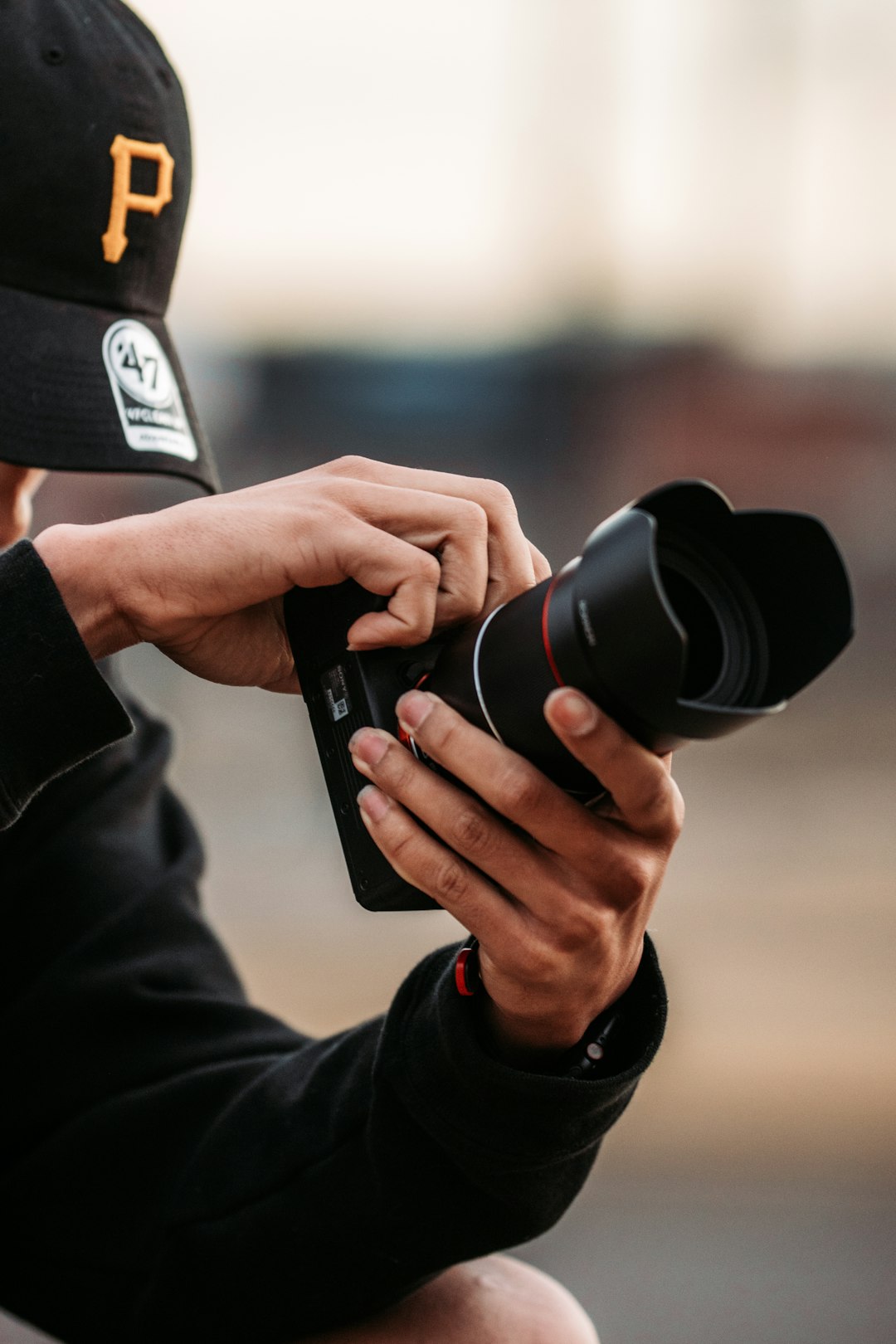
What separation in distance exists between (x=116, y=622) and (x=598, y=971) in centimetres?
45

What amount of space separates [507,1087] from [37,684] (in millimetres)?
460

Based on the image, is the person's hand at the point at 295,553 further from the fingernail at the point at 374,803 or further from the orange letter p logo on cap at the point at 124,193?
the orange letter p logo on cap at the point at 124,193

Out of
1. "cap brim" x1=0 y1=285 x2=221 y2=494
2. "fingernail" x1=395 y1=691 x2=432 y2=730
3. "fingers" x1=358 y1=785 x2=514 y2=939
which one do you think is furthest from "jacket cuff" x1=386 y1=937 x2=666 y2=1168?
"cap brim" x1=0 y1=285 x2=221 y2=494

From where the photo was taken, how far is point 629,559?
34.8 inches

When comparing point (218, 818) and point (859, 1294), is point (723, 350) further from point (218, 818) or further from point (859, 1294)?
point (859, 1294)

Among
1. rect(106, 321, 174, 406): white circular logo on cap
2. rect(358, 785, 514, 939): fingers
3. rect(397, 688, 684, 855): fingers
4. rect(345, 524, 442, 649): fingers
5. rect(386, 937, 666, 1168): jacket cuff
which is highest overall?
rect(106, 321, 174, 406): white circular logo on cap

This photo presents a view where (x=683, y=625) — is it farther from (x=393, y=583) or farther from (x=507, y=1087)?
(x=507, y=1087)

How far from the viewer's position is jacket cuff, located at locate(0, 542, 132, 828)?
1049mm

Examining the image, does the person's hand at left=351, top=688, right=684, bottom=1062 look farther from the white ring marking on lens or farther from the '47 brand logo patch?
the '47 brand logo patch

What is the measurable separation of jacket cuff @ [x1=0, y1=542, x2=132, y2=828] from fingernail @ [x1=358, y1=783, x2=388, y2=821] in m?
0.20

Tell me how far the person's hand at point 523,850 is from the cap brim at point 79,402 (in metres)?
0.43

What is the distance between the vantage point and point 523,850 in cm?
100

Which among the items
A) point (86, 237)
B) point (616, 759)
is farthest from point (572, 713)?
point (86, 237)

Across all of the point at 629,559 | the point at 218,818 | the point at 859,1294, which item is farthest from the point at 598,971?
the point at 218,818
